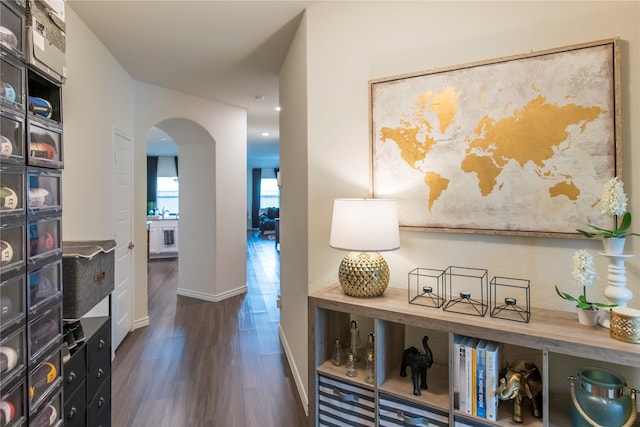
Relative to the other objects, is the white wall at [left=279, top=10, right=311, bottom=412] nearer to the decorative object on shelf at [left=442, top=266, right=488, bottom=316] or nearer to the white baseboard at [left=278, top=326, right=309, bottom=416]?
the white baseboard at [left=278, top=326, right=309, bottom=416]

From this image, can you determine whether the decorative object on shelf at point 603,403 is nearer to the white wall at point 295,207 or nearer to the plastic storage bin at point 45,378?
the white wall at point 295,207

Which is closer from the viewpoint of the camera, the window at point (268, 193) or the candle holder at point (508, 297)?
the candle holder at point (508, 297)

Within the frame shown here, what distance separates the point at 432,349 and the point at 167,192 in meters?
9.57

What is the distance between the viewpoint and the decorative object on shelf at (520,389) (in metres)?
1.33

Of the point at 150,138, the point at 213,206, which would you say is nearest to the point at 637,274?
the point at 213,206

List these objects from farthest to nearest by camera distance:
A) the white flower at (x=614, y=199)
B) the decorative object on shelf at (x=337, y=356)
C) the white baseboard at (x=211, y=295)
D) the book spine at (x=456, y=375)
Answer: the white baseboard at (x=211, y=295) < the decorative object on shelf at (x=337, y=356) < the book spine at (x=456, y=375) < the white flower at (x=614, y=199)

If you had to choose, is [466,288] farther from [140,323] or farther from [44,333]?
[140,323]

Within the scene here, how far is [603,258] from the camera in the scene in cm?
146

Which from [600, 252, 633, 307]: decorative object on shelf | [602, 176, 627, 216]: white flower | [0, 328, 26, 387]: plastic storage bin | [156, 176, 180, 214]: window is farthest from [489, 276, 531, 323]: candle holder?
[156, 176, 180, 214]: window

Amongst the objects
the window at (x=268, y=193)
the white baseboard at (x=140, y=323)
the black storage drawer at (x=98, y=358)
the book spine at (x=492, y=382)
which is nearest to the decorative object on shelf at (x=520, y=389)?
the book spine at (x=492, y=382)

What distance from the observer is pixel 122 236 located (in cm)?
329

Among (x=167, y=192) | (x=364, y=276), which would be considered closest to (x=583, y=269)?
(x=364, y=276)

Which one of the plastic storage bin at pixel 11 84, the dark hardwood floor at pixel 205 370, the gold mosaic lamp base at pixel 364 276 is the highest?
the plastic storage bin at pixel 11 84

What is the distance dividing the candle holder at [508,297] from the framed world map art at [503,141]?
238 millimetres
